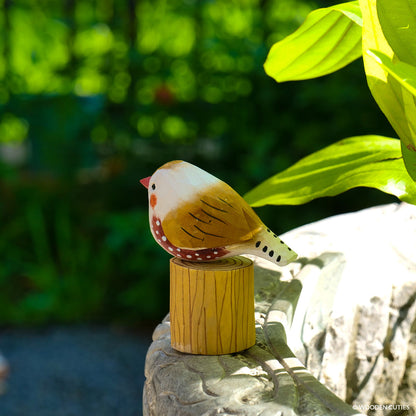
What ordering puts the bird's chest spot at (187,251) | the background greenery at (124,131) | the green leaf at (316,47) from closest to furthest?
the bird's chest spot at (187,251) → the green leaf at (316,47) → the background greenery at (124,131)

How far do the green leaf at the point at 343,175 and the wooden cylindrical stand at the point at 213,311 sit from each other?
0.47 feet

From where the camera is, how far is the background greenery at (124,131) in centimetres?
227

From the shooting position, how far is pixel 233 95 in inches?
97.3

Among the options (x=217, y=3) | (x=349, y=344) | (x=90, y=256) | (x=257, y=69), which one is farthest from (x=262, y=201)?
(x=217, y=3)

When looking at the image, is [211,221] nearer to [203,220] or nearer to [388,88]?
[203,220]

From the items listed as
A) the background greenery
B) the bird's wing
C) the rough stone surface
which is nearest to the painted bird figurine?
the bird's wing

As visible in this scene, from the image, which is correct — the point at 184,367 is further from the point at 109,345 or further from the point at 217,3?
the point at 217,3

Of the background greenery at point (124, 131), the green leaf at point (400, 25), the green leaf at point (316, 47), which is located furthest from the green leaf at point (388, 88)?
the background greenery at point (124, 131)

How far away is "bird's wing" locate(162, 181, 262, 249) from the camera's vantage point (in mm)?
688

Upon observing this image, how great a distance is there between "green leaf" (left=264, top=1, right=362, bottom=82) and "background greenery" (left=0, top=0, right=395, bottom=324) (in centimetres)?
134

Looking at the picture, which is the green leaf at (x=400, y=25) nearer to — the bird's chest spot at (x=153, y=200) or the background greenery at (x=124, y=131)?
the bird's chest spot at (x=153, y=200)

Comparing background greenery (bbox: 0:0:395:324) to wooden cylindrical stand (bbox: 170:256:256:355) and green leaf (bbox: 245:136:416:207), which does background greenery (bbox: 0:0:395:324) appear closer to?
green leaf (bbox: 245:136:416:207)

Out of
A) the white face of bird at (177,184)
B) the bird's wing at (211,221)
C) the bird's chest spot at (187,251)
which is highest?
the white face of bird at (177,184)

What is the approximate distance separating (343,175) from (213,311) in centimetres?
24
